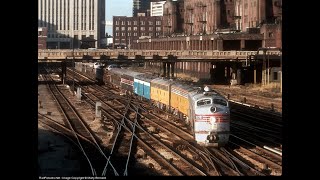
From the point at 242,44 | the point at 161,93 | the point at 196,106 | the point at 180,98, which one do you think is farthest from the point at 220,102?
the point at 242,44

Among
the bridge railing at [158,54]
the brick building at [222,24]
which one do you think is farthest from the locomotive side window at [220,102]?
the brick building at [222,24]

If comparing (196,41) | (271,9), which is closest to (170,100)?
(271,9)

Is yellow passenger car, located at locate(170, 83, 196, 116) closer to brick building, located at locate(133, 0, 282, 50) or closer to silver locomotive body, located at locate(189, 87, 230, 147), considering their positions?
silver locomotive body, located at locate(189, 87, 230, 147)

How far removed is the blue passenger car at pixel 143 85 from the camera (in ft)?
159

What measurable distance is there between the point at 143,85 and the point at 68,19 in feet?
377

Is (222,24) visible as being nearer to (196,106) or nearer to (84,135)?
(84,135)

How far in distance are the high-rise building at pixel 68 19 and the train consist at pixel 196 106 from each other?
11029cm

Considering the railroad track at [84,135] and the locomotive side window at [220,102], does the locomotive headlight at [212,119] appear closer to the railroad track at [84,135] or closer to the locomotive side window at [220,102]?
the locomotive side window at [220,102]

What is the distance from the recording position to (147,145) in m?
26.1

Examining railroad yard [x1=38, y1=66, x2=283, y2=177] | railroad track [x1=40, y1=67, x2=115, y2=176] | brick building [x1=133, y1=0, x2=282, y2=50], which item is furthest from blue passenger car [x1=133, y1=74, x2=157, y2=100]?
brick building [x1=133, y1=0, x2=282, y2=50]

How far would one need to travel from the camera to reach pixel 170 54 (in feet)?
274

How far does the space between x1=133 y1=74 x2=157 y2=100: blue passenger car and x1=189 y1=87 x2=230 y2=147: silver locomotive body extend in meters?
23.0

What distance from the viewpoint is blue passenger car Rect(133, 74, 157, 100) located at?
48.4m
